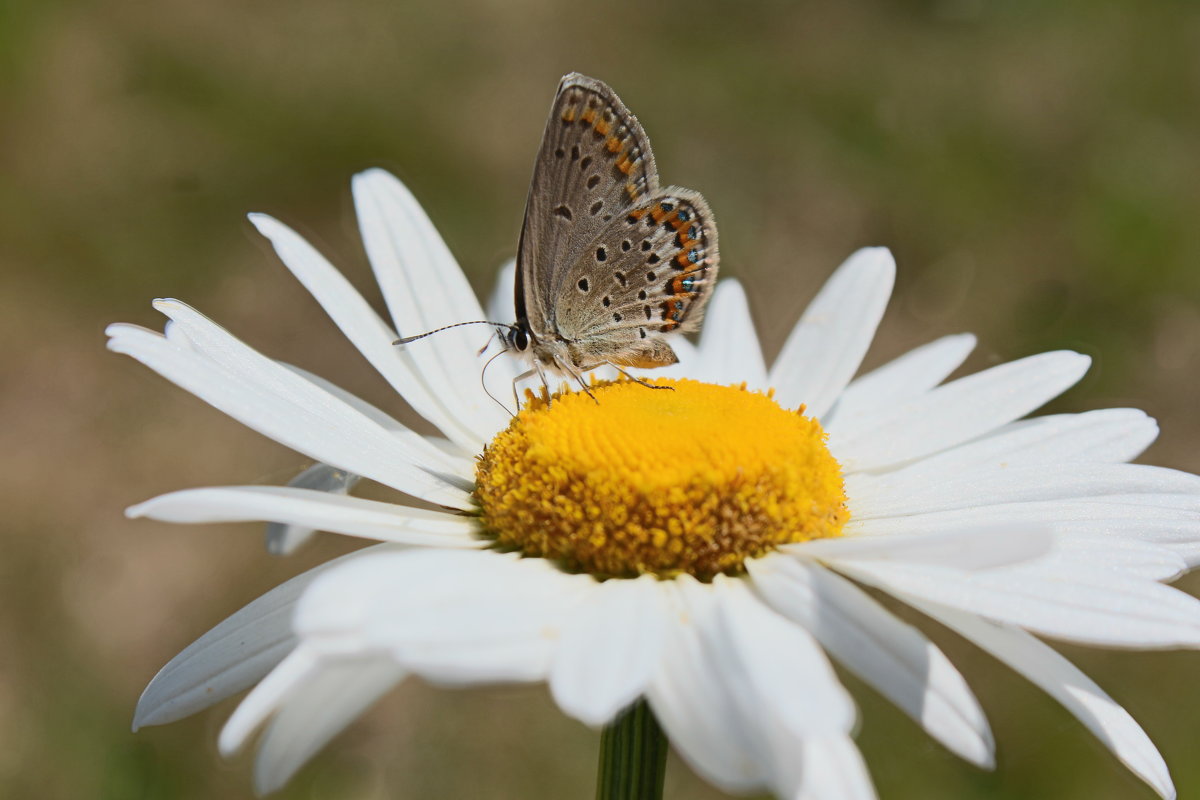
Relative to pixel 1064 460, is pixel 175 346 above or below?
above

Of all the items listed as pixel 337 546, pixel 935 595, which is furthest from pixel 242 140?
pixel 935 595

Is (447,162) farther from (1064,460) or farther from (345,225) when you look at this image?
(1064,460)

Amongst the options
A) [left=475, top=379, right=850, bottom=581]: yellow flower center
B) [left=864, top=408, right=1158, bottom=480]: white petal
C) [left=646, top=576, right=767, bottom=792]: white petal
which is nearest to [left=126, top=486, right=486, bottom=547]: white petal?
[left=475, top=379, right=850, bottom=581]: yellow flower center

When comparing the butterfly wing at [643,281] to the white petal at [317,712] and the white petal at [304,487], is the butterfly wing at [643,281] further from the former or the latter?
the white petal at [317,712]

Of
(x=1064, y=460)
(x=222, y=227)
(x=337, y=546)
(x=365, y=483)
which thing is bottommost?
(x=337, y=546)

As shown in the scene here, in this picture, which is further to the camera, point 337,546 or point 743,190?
point 743,190

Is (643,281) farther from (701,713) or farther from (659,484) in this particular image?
(701,713)
